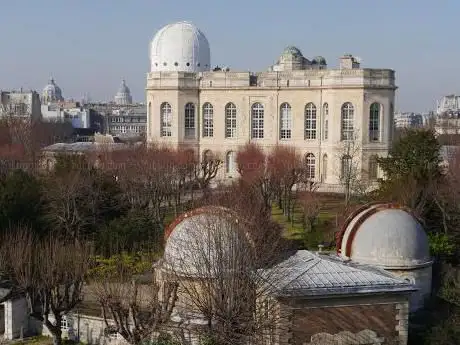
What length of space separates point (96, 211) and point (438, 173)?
16468mm

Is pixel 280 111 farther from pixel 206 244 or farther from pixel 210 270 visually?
pixel 210 270

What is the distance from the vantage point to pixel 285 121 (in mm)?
58375

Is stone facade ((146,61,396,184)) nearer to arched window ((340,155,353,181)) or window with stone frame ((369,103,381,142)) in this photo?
window with stone frame ((369,103,381,142))

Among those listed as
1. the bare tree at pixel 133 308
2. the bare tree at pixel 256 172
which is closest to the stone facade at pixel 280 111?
the bare tree at pixel 256 172

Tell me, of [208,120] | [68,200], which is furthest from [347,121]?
[68,200]

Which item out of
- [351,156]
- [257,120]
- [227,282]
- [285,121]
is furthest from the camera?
[257,120]

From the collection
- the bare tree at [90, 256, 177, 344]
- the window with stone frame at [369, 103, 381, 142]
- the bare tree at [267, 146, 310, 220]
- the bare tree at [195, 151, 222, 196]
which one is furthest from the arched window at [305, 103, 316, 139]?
the bare tree at [90, 256, 177, 344]

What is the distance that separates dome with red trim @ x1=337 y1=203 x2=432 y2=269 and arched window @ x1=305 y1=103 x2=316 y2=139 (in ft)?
108

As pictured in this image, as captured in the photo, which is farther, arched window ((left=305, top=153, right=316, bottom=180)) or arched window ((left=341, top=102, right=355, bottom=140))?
arched window ((left=305, top=153, right=316, bottom=180))

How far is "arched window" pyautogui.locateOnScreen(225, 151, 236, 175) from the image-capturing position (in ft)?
196

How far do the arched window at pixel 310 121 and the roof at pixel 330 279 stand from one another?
3583cm

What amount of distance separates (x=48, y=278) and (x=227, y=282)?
5.68 metres

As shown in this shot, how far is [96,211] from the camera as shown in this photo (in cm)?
3491

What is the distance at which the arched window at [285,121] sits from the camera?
190 feet
